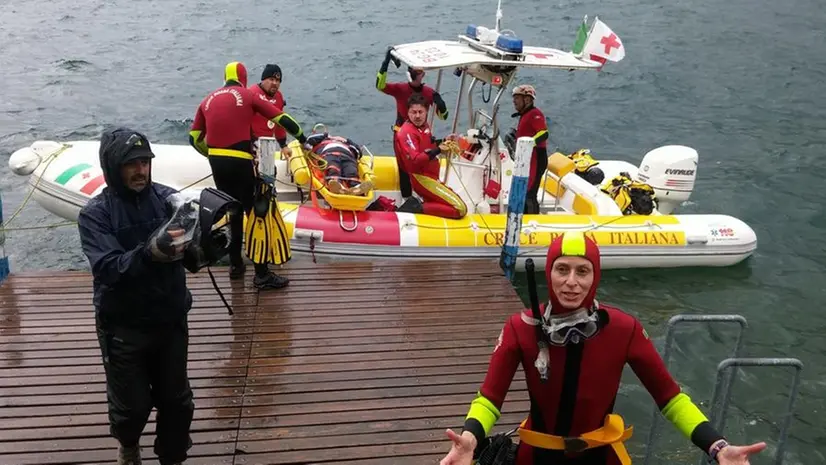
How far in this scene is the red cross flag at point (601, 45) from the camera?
7.56 meters

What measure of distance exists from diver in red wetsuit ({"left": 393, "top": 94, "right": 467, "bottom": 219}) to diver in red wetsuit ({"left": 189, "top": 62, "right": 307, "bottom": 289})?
5.25ft

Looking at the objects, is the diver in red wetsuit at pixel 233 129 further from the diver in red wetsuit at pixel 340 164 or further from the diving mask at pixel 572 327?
the diving mask at pixel 572 327

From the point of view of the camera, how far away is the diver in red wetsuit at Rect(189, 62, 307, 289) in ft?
18.3

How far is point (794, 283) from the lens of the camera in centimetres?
877

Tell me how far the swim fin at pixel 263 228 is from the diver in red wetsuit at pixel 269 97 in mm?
424

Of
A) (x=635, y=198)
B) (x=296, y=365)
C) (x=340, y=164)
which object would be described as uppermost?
(x=340, y=164)

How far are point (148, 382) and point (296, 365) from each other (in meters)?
1.68

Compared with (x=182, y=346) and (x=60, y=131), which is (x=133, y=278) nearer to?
(x=182, y=346)

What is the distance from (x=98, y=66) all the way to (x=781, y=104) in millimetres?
16041

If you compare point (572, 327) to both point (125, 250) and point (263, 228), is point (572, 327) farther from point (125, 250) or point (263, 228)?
point (263, 228)

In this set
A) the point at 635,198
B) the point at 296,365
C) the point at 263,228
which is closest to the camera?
the point at 296,365

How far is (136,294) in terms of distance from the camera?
3.26 metres

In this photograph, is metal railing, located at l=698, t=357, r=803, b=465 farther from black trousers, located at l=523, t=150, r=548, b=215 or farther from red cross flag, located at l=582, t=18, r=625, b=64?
red cross flag, located at l=582, t=18, r=625, b=64

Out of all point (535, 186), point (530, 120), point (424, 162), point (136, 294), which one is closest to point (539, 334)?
point (136, 294)
